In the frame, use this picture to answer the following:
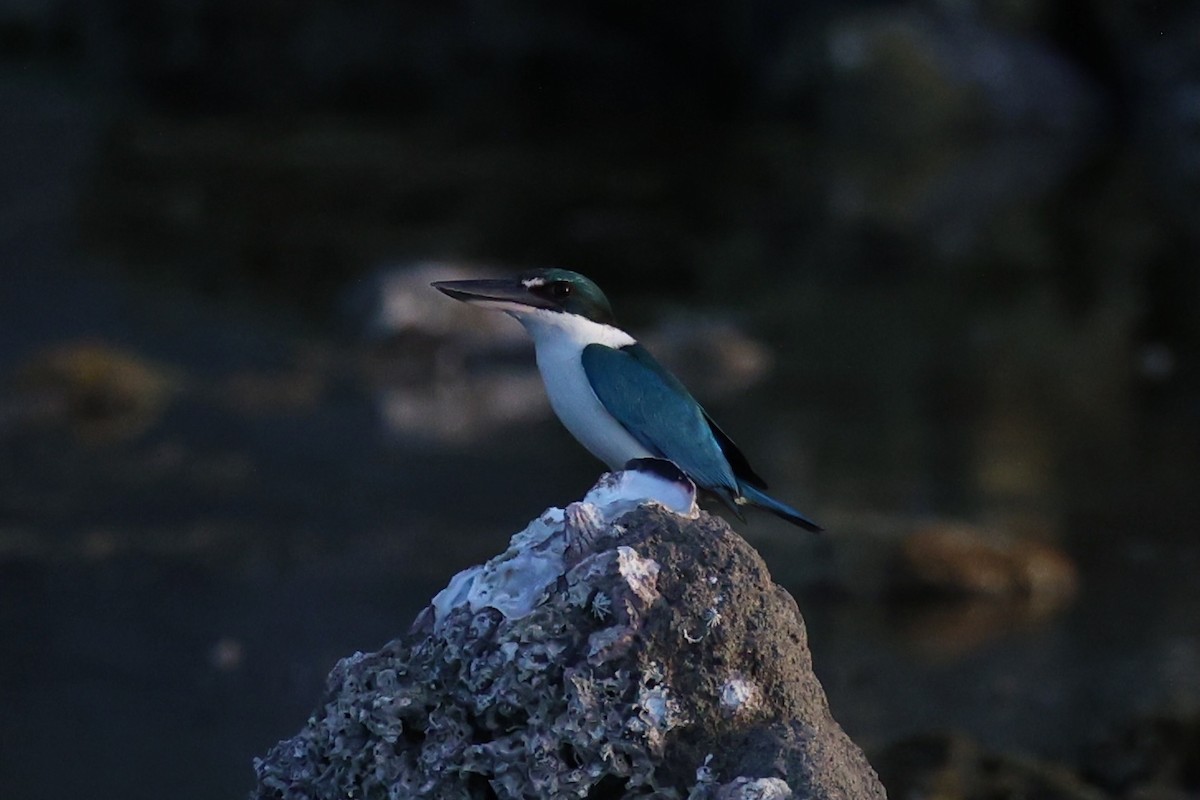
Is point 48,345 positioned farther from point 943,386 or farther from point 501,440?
point 943,386

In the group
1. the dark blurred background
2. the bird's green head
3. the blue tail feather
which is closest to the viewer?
the blue tail feather

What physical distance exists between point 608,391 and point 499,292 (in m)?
0.31

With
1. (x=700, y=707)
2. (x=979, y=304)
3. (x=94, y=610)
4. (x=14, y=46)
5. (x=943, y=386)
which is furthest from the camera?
(x=14, y=46)

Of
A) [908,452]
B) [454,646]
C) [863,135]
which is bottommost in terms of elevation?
[863,135]

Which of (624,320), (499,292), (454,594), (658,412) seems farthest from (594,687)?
(624,320)

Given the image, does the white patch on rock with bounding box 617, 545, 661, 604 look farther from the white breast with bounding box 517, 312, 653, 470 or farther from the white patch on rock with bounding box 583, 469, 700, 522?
the white breast with bounding box 517, 312, 653, 470

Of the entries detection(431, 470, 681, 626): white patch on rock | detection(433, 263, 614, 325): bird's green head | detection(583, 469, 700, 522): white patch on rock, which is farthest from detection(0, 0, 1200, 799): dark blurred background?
detection(431, 470, 681, 626): white patch on rock

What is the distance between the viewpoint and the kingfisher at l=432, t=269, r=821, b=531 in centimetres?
376

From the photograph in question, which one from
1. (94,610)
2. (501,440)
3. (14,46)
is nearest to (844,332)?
(501,440)

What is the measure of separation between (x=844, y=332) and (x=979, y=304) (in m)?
1.84

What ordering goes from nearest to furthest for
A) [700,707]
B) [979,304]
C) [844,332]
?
1. [700,707]
2. [844,332]
3. [979,304]

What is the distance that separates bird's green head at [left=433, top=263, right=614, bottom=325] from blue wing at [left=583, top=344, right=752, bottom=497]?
10 centimetres

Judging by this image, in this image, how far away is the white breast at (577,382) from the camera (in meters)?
3.81

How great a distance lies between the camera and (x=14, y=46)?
2650cm
